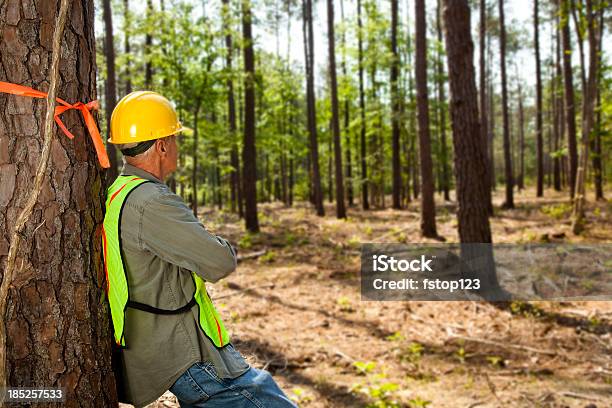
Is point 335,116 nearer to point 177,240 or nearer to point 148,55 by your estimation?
point 148,55

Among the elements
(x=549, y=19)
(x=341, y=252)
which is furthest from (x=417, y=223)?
(x=549, y=19)

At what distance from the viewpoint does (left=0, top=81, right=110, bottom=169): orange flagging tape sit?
6.96ft

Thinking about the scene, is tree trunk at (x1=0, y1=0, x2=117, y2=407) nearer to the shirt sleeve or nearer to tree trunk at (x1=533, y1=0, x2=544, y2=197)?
the shirt sleeve


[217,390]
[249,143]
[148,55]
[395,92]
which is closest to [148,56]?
[148,55]

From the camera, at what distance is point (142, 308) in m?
2.25

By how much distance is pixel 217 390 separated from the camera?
7.43ft

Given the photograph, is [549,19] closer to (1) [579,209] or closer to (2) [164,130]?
(1) [579,209]

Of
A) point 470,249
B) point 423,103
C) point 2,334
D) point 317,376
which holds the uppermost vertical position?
point 423,103

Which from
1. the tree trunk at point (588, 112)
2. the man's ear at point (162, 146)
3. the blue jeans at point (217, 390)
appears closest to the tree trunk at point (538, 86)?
the tree trunk at point (588, 112)

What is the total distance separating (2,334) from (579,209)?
509 inches

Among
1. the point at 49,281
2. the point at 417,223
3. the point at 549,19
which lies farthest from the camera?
the point at 549,19

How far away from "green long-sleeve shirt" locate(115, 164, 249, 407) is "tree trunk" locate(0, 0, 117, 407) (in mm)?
207

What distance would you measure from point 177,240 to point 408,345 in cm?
519

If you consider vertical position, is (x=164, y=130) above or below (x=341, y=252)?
above
